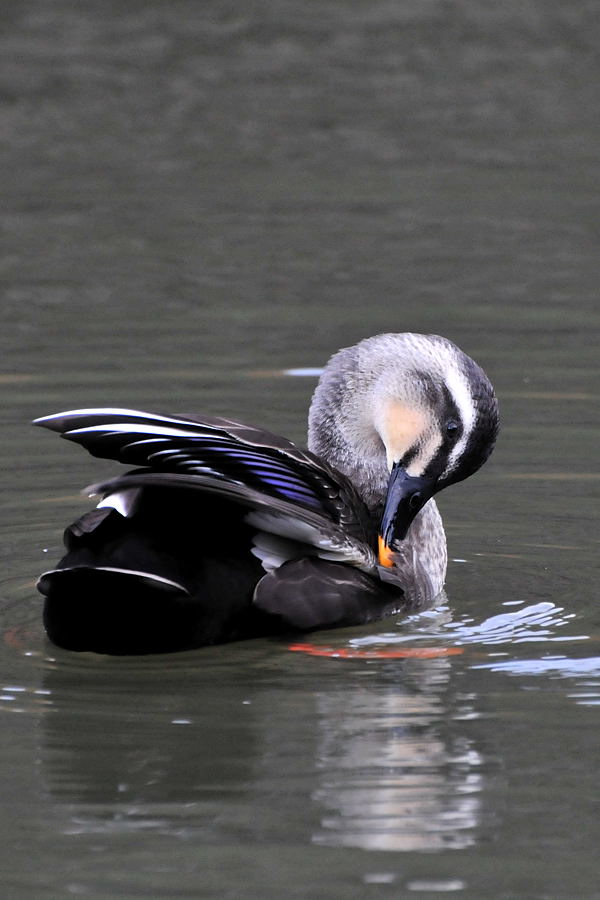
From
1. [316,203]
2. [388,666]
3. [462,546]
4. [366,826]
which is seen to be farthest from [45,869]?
[316,203]

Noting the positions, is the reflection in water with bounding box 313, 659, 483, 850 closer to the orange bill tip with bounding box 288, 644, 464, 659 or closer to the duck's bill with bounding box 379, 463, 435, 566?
the orange bill tip with bounding box 288, 644, 464, 659

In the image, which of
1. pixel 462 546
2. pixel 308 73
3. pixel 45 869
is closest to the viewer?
pixel 45 869

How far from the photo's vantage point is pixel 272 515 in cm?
648

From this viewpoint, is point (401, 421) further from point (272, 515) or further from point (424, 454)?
point (272, 515)

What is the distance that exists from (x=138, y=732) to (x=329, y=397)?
210 centimetres

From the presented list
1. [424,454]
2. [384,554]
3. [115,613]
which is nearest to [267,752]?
[115,613]

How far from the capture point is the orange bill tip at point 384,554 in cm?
721

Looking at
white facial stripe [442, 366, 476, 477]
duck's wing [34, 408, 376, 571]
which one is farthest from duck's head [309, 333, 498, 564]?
duck's wing [34, 408, 376, 571]

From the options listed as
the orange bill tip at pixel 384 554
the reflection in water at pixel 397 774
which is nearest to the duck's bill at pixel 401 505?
the orange bill tip at pixel 384 554

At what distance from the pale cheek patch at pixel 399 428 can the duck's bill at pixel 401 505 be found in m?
0.13

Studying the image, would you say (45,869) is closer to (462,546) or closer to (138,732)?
(138,732)

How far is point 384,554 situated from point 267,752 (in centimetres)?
146

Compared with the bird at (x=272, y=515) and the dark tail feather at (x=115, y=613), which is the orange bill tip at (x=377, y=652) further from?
the dark tail feather at (x=115, y=613)

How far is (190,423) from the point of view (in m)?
6.39
